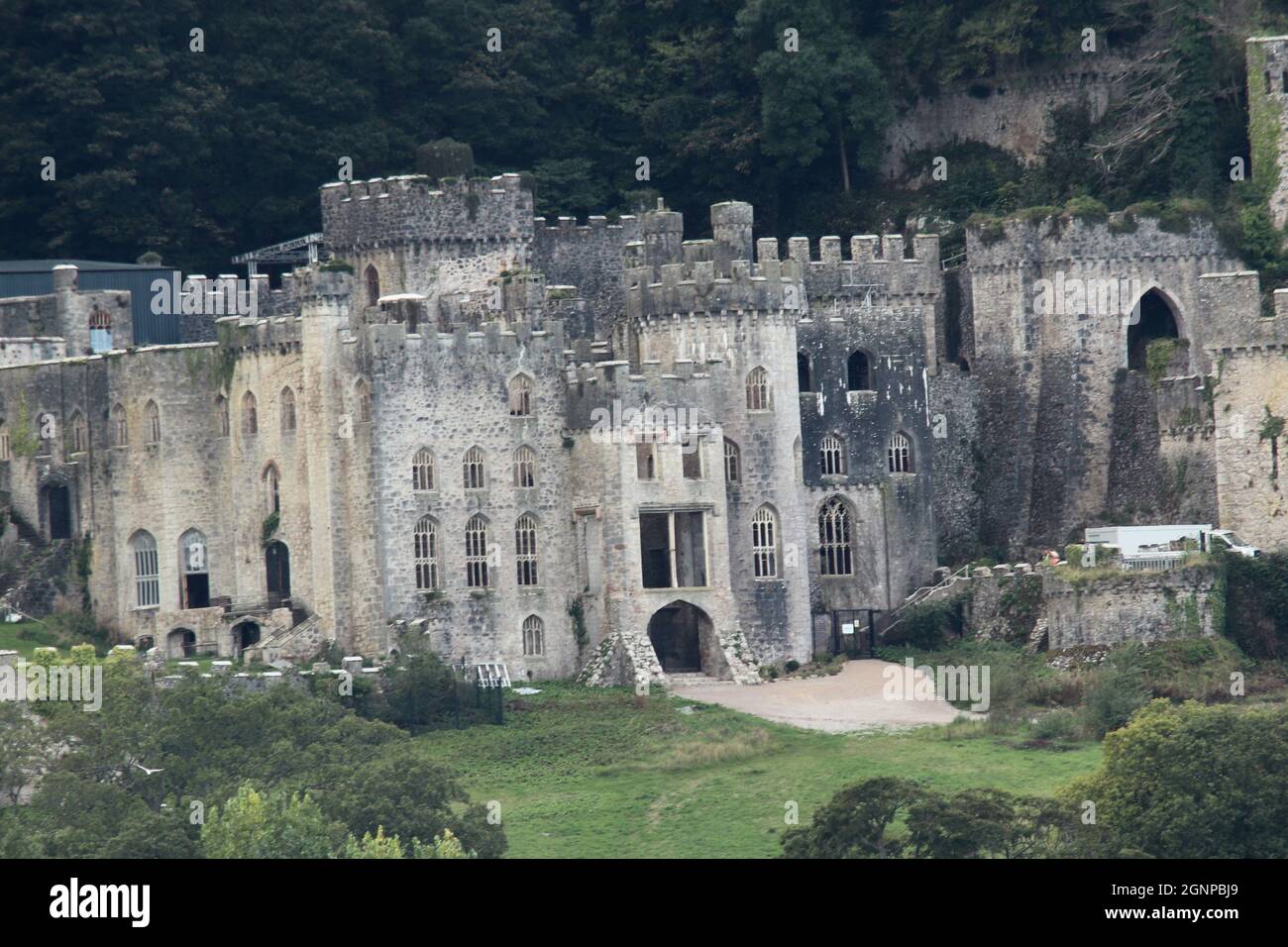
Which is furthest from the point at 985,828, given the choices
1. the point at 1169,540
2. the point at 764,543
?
the point at 764,543

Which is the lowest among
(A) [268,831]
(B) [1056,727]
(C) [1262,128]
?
(A) [268,831]

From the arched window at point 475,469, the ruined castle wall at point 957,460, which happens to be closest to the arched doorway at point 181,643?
the arched window at point 475,469

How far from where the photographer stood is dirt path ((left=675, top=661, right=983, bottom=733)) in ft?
245

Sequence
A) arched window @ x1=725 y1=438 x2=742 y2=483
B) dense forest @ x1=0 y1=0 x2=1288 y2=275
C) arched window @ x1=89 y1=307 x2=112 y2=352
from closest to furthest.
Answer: arched window @ x1=725 y1=438 x2=742 y2=483 < arched window @ x1=89 y1=307 x2=112 y2=352 < dense forest @ x1=0 y1=0 x2=1288 y2=275

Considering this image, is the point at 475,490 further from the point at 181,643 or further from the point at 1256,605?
the point at 1256,605

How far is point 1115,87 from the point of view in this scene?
94.3m

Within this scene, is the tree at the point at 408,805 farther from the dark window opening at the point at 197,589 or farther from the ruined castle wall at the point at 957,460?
the ruined castle wall at the point at 957,460

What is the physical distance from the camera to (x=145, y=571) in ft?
276

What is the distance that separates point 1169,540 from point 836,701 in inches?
372

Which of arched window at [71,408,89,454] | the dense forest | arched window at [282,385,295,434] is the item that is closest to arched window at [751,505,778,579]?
arched window at [282,385,295,434]

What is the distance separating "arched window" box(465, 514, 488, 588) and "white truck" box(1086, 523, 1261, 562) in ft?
50.1

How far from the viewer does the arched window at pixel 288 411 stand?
8175 centimetres

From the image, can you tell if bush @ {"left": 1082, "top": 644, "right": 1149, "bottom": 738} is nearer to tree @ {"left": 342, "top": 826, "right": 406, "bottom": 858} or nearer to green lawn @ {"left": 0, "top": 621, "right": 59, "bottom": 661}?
tree @ {"left": 342, "top": 826, "right": 406, "bottom": 858}
